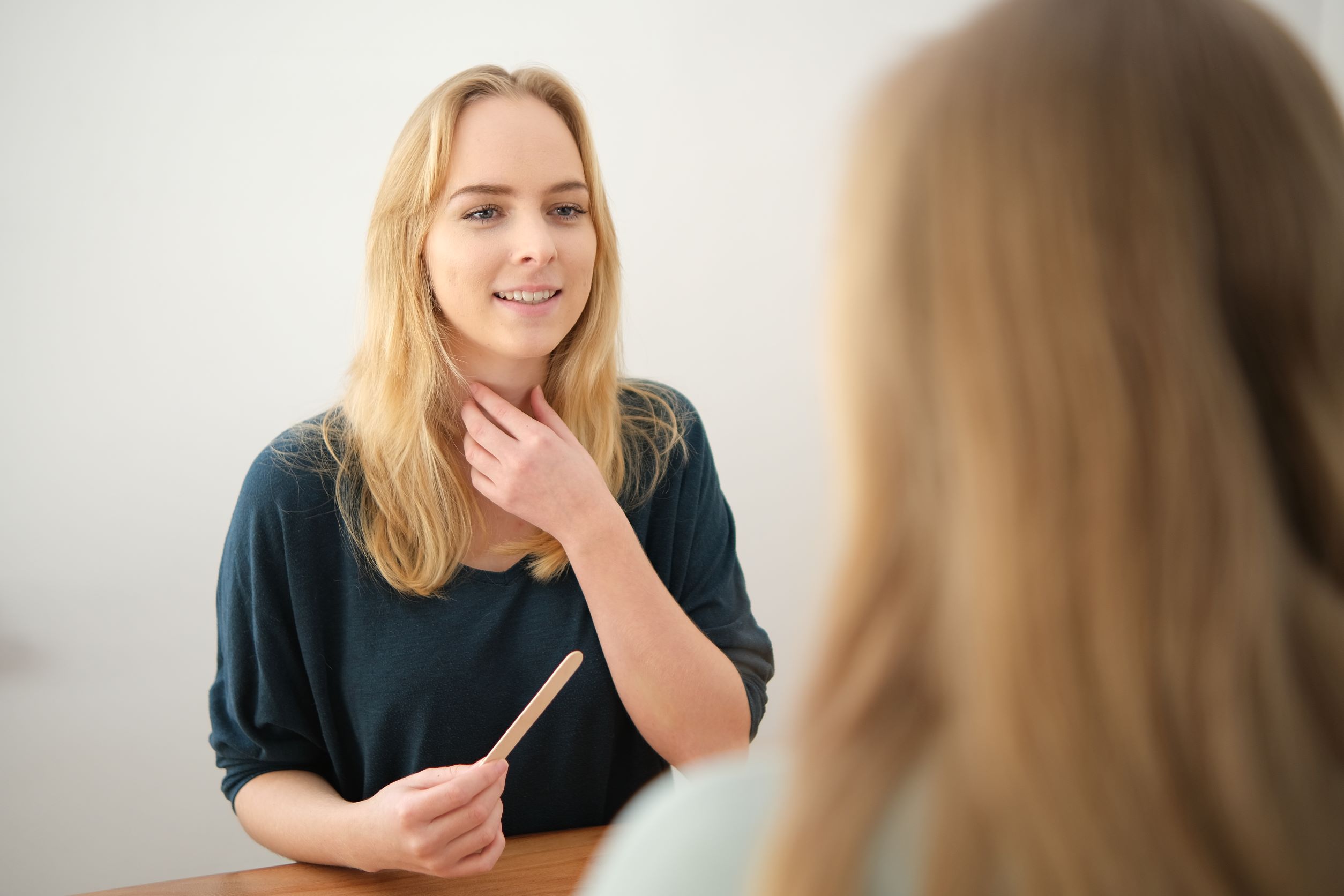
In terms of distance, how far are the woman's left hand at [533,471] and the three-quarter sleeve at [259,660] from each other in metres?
0.20

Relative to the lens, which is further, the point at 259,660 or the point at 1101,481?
the point at 259,660

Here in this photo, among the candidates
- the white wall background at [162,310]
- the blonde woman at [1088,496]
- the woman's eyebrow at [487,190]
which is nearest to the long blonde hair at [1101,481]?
the blonde woman at [1088,496]

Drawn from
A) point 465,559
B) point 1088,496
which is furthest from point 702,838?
point 465,559

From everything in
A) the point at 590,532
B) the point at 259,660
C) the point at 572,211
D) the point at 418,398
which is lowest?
the point at 259,660

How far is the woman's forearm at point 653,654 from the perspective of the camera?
990 millimetres

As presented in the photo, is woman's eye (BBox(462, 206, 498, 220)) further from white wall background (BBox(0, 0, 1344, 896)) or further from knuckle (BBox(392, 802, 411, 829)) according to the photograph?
white wall background (BBox(0, 0, 1344, 896))

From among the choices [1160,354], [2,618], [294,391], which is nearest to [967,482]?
[1160,354]

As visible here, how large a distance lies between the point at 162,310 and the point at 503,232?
0.94 meters

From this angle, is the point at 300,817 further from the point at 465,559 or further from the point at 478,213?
the point at 478,213

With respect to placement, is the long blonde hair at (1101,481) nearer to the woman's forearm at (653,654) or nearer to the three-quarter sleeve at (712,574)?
the woman's forearm at (653,654)

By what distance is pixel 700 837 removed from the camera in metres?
0.35

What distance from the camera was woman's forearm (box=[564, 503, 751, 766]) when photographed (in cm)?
99

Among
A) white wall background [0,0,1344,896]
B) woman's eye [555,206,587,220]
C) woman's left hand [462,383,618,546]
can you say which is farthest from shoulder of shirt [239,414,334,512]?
white wall background [0,0,1344,896]

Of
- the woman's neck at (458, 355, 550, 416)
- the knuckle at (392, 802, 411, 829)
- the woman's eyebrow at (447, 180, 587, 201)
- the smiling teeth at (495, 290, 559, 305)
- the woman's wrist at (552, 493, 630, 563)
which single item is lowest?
the knuckle at (392, 802, 411, 829)
